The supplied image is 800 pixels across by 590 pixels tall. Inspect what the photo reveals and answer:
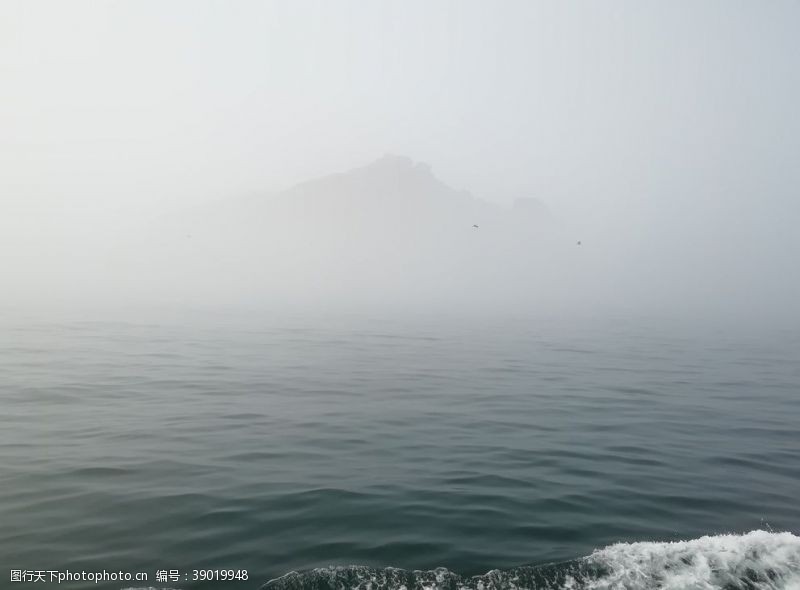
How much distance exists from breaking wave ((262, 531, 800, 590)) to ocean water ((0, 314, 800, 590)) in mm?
38

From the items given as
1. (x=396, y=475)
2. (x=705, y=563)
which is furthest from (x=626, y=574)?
(x=396, y=475)

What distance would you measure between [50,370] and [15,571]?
76.6 feet

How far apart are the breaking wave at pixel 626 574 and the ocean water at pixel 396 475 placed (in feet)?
0.12

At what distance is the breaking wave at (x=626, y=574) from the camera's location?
348 inches

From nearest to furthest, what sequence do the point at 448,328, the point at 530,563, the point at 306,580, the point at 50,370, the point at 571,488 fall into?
the point at 306,580
the point at 530,563
the point at 571,488
the point at 50,370
the point at 448,328

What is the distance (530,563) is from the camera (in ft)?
31.7

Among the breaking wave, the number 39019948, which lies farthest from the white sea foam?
the number 39019948

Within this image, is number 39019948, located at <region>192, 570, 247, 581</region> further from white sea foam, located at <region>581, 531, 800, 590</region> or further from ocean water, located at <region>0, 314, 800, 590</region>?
white sea foam, located at <region>581, 531, 800, 590</region>

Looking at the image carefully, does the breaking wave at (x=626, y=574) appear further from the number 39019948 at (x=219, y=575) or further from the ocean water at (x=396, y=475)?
the number 39019948 at (x=219, y=575)

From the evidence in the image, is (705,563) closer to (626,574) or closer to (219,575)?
(626,574)

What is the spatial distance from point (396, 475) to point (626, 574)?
20.6ft

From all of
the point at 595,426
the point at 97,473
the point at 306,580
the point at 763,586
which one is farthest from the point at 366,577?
the point at 595,426

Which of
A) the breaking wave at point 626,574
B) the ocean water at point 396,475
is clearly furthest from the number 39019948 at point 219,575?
the breaking wave at point 626,574

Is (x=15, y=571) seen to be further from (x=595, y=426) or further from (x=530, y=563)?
(x=595, y=426)
